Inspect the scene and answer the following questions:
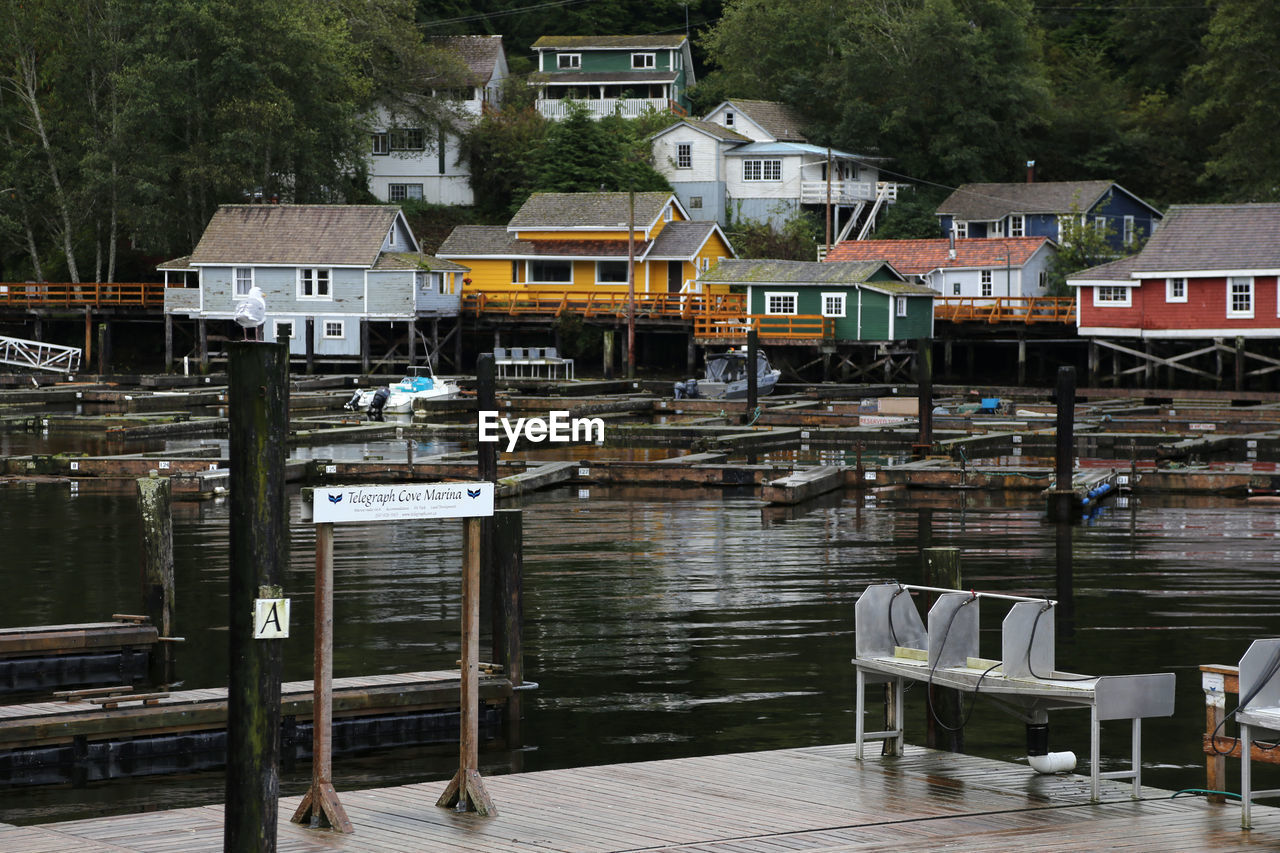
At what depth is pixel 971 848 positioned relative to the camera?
887 centimetres

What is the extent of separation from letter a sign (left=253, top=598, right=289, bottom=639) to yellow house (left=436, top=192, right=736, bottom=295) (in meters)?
60.8

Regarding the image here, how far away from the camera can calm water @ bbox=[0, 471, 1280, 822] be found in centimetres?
1384

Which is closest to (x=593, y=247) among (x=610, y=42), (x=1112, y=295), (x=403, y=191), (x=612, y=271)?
(x=612, y=271)

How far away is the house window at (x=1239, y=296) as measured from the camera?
5450 cm

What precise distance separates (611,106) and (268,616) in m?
80.9

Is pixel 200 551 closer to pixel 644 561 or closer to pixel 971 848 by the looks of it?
pixel 644 561

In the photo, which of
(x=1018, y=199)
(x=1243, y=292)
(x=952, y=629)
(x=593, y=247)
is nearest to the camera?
(x=952, y=629)

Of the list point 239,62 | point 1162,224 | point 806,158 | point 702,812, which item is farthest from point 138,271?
point 702,812

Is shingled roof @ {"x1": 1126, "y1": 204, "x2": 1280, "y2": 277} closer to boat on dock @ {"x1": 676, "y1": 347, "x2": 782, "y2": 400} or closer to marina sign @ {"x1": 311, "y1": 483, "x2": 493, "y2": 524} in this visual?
boat on dock @ {"x1": 676, "y1": 347, "x2": 782, "y2": 400}

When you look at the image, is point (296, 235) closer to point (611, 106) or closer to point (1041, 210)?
point (611, 106)

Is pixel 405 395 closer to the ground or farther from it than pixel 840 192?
closer to the ground

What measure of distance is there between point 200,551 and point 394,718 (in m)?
12.1

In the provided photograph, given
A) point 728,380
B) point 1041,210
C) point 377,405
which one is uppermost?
point 1041,210

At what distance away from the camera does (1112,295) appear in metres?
57.8
